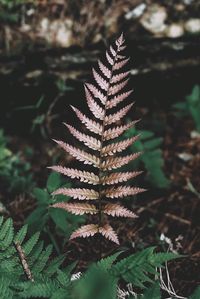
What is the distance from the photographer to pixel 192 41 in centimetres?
349

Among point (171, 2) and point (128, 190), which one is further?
point (171, 2)

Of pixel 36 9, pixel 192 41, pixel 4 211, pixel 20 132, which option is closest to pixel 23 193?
pixel 4 211

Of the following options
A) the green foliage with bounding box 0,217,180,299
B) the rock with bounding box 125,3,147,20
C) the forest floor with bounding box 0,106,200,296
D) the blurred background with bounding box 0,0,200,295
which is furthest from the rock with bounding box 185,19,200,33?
the green foliage with bounding box 0,217,180,299

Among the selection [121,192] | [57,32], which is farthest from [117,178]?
[57,32]

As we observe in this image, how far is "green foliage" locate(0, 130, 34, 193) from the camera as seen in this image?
3.25 meters

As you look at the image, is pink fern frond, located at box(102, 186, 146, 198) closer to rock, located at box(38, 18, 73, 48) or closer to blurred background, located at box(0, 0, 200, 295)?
blurred background, located at box(0, 0, 200, 295)

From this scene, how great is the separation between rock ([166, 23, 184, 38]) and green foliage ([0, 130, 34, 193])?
166 cm

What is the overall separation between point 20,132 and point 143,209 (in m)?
1.48

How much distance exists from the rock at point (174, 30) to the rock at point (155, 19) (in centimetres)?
5

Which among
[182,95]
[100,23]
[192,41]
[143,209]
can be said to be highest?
[100,23]

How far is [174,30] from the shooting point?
351 centimetres

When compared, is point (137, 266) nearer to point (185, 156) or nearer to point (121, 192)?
point (121, 192)

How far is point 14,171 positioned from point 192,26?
196cm

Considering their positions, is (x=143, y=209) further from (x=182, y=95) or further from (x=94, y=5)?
(x=94, y=5)
